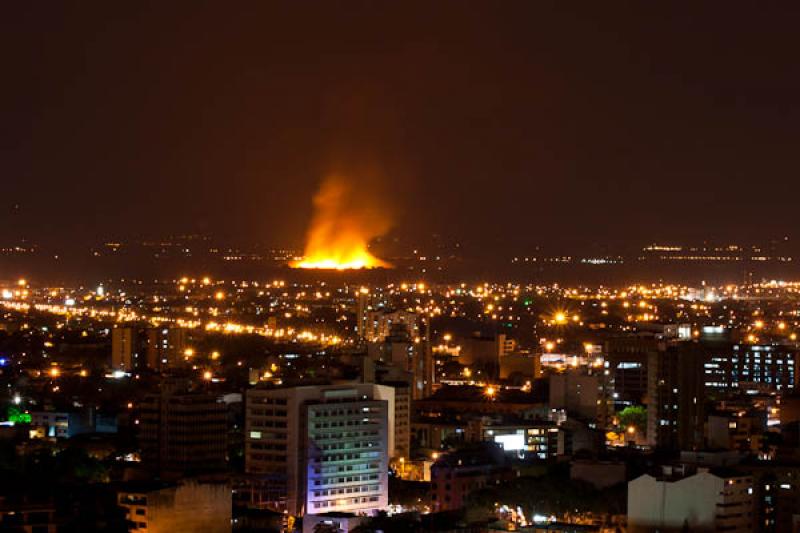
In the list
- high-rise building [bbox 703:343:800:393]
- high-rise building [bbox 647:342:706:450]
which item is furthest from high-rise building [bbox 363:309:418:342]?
high-rise building [bbox 647:342:706:450]

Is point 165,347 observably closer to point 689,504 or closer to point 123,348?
point 123,348

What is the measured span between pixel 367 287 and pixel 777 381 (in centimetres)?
2743

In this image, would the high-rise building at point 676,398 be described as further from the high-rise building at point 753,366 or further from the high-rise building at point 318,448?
the high-rise building at point 753,366

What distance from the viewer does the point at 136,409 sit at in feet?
81.5

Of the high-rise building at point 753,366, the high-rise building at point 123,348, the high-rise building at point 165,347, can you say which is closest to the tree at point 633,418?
the high-rise building at point 753,366

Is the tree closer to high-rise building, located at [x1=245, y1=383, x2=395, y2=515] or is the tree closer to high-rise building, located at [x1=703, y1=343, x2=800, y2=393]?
high-rise building, located at [x1=703, y1=343, x2=800, y2=393]

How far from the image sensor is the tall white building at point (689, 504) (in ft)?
57.2

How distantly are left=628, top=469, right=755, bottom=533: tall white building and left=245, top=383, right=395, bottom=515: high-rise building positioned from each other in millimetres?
2666

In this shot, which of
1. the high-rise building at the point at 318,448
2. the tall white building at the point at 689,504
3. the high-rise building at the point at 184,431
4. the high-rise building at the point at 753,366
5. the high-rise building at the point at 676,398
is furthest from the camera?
the high-rise building at the point at 753,366

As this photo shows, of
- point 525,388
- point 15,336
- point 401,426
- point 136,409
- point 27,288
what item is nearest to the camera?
point 401,426

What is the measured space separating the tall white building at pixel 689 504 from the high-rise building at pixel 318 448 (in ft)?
8.75

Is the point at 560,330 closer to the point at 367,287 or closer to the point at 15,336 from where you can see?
the point at 15,336

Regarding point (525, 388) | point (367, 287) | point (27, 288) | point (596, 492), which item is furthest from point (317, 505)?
point (27, 288)

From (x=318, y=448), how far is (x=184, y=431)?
2.78 metres
